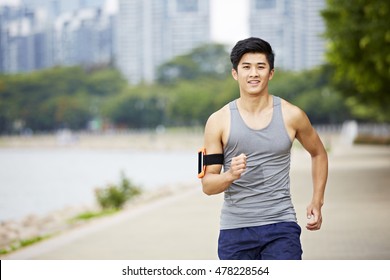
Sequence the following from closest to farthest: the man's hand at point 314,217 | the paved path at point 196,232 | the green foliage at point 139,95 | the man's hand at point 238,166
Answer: the man's hand at point 238,166, the man's hand at point 314,217, the paved path at point 196,232, the green foliage at point 139,95

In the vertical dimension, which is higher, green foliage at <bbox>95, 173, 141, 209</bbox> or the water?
green foliage at <bbox>95, 173, 141, 209</bbox>

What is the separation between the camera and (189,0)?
317 inches

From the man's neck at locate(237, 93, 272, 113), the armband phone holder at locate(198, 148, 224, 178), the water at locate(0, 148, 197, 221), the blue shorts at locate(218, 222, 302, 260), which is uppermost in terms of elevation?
the man's neck at locate(237, 93, 272, 113)

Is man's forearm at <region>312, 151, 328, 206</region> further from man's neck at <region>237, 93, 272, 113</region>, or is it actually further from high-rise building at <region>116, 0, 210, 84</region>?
high-rise building at <region>116, 0, 210, 84</region>

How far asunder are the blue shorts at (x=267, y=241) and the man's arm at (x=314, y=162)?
0.30ft

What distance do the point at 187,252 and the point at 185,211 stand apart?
313 centimetres

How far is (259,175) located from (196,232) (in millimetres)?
4286

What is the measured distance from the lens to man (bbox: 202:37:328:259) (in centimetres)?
337

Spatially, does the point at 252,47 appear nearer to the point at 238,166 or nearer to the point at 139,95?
the point at 238,166

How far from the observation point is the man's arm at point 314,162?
345 cm

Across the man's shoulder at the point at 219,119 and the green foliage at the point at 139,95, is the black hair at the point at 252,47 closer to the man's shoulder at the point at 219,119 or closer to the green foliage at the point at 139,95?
the man's shoulder at the point at 219,119

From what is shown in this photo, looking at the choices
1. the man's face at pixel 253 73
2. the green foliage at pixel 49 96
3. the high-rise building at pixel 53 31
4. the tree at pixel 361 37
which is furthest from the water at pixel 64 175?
the man's face at pixel 253 73

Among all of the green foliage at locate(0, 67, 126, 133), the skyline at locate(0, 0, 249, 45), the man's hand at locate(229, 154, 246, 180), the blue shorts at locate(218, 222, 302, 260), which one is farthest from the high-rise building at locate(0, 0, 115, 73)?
the man's hand at locate(229, 154, 246, 180)

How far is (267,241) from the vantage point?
11.1 ft
